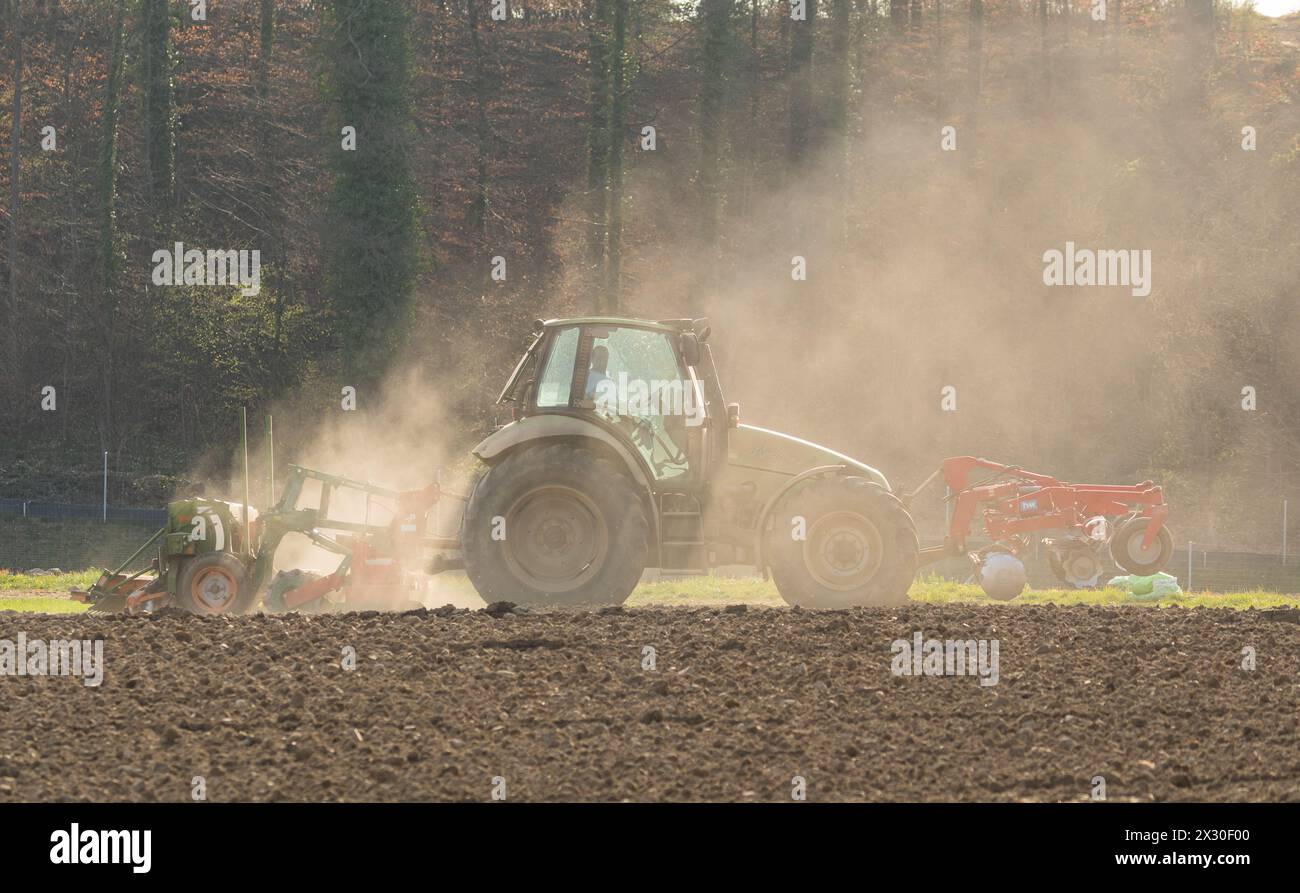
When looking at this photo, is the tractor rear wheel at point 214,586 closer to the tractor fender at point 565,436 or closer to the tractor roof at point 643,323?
the tractor fender at point 565,436

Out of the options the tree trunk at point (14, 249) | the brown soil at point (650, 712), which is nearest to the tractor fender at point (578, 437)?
the brown soil at point (650, 712)

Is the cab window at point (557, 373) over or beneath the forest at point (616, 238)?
beneath

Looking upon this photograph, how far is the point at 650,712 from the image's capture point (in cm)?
901

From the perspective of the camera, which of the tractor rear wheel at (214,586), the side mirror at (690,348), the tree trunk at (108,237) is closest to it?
the side mirror at (690,348)

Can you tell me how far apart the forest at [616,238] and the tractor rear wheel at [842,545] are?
15038mm

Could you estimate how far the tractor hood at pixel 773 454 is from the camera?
13.8m

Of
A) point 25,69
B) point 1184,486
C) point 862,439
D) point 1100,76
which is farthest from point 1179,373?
point 25,69

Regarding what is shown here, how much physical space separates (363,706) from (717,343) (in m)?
30.5

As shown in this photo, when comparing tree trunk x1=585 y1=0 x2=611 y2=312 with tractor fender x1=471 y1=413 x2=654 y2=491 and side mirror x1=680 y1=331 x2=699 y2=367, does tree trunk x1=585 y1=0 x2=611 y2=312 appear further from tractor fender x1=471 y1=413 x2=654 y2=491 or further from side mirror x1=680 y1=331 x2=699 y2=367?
side mirror x1=680 y1=331 x2=699 y2=367

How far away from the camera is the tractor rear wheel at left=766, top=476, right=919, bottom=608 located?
13078 millimetres

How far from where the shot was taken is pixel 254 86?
43469 mm

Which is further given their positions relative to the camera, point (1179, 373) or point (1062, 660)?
point (1179, 373)

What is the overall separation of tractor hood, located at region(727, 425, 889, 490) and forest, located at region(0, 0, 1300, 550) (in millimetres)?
14351

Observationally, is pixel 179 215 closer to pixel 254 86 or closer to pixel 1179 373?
pixel 254 86
